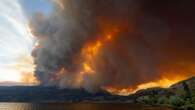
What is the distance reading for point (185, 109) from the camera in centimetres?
18562
